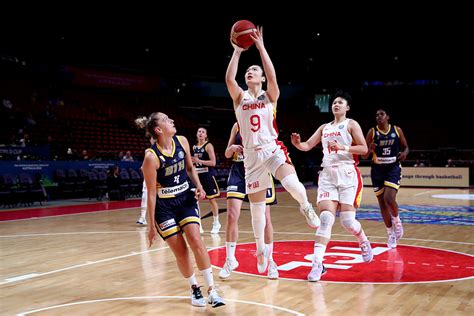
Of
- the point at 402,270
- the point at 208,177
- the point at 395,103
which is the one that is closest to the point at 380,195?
the point at 402,270

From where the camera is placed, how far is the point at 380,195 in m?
7.55

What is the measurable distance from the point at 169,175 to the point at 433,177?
68.3 feet

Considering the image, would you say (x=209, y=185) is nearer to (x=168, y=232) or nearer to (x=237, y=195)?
(x=237, y=195)

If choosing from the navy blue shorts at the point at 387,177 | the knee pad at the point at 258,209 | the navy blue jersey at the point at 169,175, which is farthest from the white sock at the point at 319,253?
the navy blue shorts at the point at 387,177

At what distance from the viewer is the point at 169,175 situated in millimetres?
4422

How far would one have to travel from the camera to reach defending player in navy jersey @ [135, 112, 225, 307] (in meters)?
4.35

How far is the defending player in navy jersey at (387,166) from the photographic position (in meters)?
7.40

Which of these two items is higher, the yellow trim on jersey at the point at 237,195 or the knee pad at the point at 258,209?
the yellow trim on jersey at the point at 237,195

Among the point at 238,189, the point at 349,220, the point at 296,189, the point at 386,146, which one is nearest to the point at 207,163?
the point at 238,189

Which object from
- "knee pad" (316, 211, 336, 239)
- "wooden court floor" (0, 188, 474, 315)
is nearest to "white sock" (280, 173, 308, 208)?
"knee pad" (316, 211, 336, 239)

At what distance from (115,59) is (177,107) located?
423 centimetres

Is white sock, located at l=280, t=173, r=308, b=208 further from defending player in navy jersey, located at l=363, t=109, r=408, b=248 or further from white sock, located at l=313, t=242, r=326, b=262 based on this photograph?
defending player in navy jersey, located at l=363, t=109, r=408, b=248

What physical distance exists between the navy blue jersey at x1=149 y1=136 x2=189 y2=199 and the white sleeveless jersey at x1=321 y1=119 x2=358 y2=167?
1883mm

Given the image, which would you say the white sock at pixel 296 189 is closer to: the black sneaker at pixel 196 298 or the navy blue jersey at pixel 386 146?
the black sneaker at pixel 196 298
